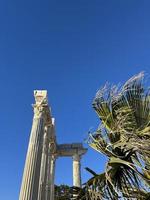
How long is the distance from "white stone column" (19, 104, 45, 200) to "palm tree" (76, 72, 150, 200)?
446cm

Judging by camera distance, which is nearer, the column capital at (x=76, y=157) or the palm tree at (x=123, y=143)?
the palm tree at (x=123, y=143)

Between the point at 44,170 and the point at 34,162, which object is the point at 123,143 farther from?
the point at 44,170

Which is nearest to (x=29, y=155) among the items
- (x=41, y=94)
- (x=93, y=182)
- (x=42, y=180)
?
(x=41, y=94)

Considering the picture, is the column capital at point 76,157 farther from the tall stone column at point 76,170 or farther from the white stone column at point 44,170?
the white stone column at point 44,170

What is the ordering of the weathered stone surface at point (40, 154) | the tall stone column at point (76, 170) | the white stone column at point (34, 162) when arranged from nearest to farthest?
the white stone column at point (34, 162) → the weathered stone surface at point (40, 154) → the tall stone column at point (76, 170)

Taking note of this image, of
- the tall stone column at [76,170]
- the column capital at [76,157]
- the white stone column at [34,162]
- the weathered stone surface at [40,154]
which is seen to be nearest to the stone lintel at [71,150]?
the weathered stone surface at [40,154]

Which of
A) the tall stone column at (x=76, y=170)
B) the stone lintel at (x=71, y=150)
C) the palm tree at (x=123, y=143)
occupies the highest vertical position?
the stone lintel at (x=71, y=150)

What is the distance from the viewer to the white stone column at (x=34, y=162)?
10199 millimetres

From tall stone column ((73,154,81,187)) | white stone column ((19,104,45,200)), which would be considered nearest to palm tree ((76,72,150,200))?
white stone column ((19,104,45,200))

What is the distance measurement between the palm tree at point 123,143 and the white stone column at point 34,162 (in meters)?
4.46

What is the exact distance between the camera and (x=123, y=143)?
5.22 m

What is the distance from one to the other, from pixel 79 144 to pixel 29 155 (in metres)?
10.4

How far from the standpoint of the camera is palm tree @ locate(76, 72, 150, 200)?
504cm

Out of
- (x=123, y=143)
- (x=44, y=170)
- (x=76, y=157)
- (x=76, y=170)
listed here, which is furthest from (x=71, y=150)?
(x=123, y=143)
